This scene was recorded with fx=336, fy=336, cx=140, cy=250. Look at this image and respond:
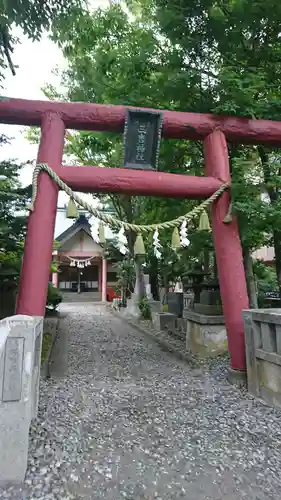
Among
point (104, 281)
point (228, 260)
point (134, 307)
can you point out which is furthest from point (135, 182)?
point (104, 281)

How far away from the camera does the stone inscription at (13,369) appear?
8.47 feet

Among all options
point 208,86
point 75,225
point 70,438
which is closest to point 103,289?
point 75,225

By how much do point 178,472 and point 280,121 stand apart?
533 centimetres

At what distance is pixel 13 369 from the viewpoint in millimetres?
2641

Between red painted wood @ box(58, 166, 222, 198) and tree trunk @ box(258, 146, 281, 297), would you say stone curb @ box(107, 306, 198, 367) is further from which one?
red painted wood @ box(58, 166, 222, 198)

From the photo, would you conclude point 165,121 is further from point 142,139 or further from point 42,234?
point 42,234

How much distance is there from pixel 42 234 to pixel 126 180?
1.50 meters

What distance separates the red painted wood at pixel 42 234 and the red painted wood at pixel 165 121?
0.20 m

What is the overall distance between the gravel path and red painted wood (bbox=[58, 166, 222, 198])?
115 inches

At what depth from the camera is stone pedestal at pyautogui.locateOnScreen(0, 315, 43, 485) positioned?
2.49 meters

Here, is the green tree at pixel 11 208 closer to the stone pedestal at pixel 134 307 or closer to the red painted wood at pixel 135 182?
the red painted wood at pixel 135 182

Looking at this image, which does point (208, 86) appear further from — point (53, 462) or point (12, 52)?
point (53, 462)

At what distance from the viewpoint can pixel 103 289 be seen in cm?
2288

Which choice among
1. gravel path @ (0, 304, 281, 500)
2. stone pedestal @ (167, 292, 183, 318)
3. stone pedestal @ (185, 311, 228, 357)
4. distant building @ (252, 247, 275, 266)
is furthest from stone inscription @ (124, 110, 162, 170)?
distant building @ (252, 247, 275, 266)
